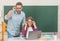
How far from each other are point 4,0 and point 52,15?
0.73 meters

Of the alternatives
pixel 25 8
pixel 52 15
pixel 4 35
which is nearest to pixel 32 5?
pixel 25 8

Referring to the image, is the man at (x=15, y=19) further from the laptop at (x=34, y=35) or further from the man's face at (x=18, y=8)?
the laptop at (x=34, y=35)

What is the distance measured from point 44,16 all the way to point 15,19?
0.42m

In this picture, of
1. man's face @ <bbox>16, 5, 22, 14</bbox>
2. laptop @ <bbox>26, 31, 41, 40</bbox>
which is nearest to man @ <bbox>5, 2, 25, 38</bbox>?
man's face @ <bbox>16, 5, 22, 14</bbox>

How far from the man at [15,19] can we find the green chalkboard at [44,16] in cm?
7

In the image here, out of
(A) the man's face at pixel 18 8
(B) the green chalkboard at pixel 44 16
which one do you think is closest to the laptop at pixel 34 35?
(B) the green chalkboard at pixel 44 16

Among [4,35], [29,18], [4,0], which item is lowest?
[4,35]

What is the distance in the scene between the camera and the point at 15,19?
321 centimetres

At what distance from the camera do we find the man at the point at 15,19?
3184 millimetres

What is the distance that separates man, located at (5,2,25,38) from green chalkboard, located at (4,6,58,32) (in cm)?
7

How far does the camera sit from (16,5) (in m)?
3.18

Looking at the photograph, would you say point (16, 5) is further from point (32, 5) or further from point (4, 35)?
point (4, 35)

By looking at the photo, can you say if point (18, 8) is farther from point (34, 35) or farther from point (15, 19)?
point (34, 35)

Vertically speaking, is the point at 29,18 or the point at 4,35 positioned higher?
the point at 29,18
